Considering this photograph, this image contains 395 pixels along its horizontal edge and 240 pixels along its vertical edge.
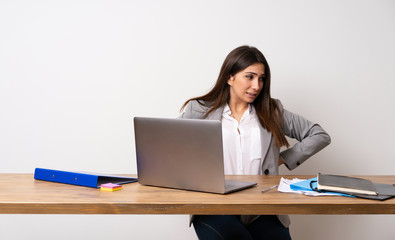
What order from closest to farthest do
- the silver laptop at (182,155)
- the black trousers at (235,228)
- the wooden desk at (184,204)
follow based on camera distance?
the wooden desk at (184,204) → the silver laptop at (182,155) → the black trousers at (235,228)

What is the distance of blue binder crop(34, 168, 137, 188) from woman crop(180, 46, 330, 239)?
760mm

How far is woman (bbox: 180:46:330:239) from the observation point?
233 centimetres

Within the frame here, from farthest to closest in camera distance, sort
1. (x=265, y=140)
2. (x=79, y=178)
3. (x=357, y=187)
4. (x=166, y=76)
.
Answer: (x=166, y=76) → (x=265, y=140) → (x=79, y=178) → (x=357, y=187)

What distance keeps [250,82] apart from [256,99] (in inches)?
7.0

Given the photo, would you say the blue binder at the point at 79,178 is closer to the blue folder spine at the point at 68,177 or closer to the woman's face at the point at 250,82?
the blue folder spine at the point at 68,177

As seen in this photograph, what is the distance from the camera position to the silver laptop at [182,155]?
149 centimetres

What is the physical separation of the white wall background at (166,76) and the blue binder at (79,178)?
1348 millimetres

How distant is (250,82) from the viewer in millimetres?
2336

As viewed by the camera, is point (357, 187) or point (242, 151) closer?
point (357, 187)

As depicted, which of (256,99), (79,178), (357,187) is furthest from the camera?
(256,99)

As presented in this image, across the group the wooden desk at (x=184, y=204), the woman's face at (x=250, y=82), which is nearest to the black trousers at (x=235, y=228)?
the wooden desk at (x=184, y=204)

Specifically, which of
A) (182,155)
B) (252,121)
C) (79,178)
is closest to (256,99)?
(252,121)

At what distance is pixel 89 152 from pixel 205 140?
6.13 feet

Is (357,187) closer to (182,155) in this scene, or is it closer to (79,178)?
(182,155)
